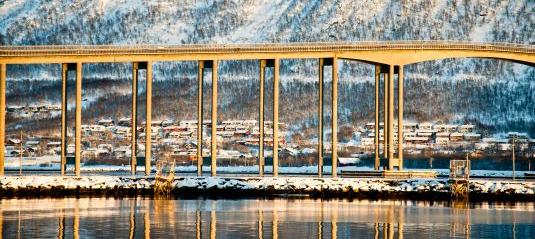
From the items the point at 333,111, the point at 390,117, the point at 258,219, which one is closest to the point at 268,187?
the point at 333,111

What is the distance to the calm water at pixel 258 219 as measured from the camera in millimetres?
63625

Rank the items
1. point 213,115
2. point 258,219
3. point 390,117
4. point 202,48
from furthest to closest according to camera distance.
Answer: point 390,117 → point 213,115 → point 202,48 → point 258,219

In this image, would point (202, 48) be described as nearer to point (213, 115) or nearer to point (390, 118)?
point (213, 115)

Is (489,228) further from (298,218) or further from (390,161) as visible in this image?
(390,161)

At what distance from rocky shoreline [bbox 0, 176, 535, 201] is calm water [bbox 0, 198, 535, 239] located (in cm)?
570

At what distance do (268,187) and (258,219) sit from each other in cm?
2363

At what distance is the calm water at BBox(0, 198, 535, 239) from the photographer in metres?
63.6

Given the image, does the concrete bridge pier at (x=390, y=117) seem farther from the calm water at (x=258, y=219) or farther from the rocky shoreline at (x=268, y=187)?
the calm water at (x=258, y=219)

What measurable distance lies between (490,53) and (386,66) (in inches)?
296

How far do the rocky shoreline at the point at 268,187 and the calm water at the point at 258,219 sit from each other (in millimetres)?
5701

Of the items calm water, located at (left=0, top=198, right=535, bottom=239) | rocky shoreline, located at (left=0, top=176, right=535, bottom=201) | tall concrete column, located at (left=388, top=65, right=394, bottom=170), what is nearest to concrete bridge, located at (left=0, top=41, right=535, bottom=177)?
tall concrete column, located at (left=388, top=65, right=394, bottom=170)

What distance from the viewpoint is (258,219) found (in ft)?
234

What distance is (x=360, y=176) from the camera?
337 feet

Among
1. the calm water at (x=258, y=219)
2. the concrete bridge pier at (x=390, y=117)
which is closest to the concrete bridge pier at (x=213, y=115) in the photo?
the concrete bridge pier at (x=390, y=117)
